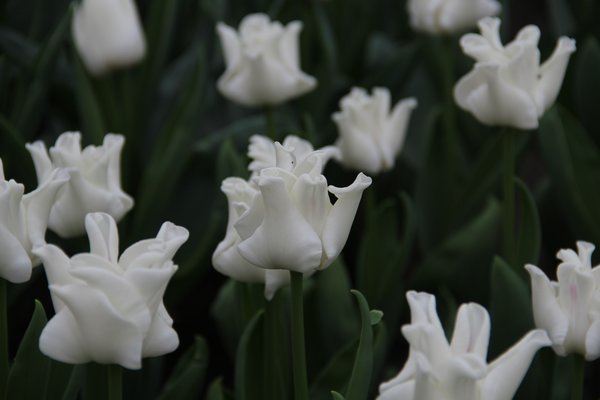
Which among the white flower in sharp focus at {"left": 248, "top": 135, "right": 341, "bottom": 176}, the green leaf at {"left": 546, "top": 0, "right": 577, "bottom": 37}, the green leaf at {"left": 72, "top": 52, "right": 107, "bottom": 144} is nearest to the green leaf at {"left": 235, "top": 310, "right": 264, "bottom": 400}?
the white flower in sharp focus at {"left": 248, "top": 135, "right": 341, "bottom": 176}

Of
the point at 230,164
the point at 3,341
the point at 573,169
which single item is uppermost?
the point at 3,341

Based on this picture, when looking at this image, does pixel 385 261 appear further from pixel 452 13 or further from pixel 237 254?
pixel 237 254

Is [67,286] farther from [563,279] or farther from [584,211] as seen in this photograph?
[584,211]

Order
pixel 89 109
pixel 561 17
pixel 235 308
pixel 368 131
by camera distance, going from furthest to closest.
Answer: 1. pixel 561 17
2. pixel 89 109
3. pixel 368 131
4. pixel 235 308

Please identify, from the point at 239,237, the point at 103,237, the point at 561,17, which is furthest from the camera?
the point at 561,17

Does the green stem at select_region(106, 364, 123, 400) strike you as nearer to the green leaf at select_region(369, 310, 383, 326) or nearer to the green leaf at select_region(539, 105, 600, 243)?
the green leaf at select_region(369, 310, 383, 326)

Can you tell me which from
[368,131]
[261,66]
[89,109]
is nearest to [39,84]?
[89,109]

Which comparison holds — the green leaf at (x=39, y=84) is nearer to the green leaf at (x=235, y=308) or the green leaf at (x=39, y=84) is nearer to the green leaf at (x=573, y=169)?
the green leaf at (x=235, y=308)
